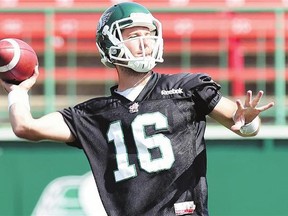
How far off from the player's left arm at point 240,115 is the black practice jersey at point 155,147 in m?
0.04

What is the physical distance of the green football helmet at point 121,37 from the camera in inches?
157

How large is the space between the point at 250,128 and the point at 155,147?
0.40 meters

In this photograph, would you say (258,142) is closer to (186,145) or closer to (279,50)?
(279,50)

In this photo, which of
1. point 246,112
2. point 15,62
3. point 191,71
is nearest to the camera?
point 246,112

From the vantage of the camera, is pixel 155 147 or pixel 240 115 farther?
pixel 155 147

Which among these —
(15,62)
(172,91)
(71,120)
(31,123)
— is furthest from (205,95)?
(15,62)

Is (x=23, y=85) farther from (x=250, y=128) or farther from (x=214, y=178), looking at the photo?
(x=214, y=178)

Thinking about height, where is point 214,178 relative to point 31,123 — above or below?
below

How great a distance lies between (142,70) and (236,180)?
2833 mm

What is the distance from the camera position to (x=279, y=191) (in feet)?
21.7

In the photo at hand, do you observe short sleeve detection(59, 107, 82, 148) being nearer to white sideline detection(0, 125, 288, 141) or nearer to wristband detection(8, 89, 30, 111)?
wristband detection(8, 89, 30, 111)

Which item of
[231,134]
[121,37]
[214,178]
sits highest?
[121,37]

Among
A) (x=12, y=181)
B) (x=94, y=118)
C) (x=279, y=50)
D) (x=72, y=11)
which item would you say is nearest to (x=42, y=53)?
(x=72, y=11)

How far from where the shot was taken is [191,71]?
769 centimetres
